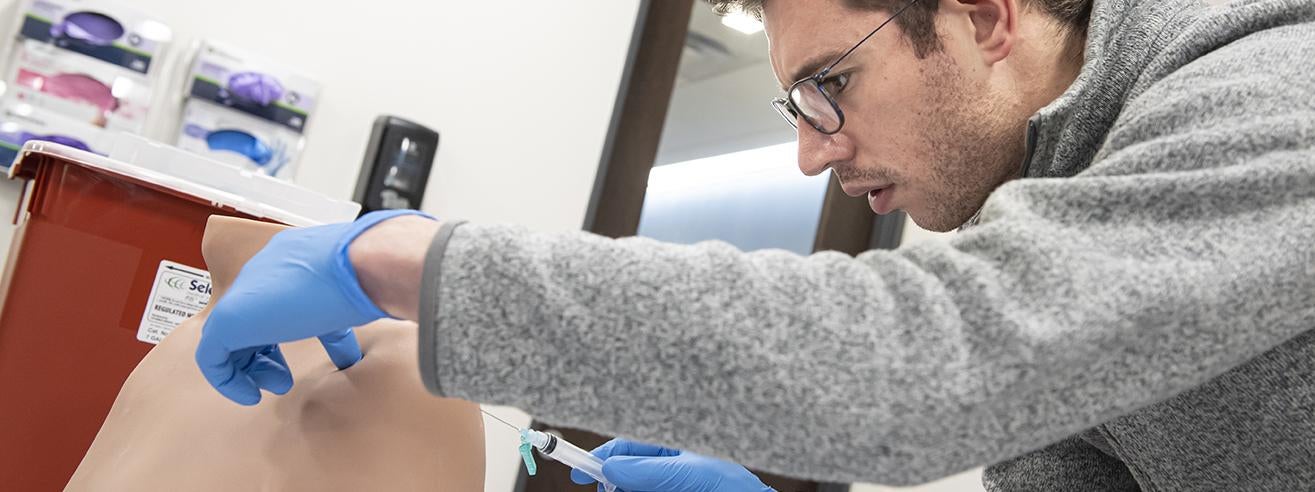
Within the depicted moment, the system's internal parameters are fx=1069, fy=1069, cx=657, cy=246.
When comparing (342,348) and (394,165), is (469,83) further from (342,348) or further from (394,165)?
(342,348)

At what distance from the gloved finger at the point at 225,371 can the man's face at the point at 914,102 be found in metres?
0.58

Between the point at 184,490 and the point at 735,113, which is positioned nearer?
the point at 184,490

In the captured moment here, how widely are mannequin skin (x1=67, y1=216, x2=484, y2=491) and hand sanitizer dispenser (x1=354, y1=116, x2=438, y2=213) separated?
0.84 meters

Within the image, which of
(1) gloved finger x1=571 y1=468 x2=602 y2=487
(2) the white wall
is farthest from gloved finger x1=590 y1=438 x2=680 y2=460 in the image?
(2) the white wall

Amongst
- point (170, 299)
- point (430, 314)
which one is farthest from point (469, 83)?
point (430, 314)

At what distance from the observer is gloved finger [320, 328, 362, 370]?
3.05ft

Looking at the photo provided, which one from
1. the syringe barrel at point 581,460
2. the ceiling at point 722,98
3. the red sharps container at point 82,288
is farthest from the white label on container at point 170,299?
the ceiling at point 722,98

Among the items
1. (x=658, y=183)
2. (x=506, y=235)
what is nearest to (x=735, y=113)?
(x=658, y=183)

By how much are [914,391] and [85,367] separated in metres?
0.99

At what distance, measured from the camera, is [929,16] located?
1.04 metres

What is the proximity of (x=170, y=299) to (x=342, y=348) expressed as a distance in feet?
1.30

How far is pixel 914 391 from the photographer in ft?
1.88

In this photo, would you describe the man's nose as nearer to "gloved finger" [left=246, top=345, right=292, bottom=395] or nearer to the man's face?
the man's face

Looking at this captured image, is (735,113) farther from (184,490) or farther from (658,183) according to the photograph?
(184,490)
